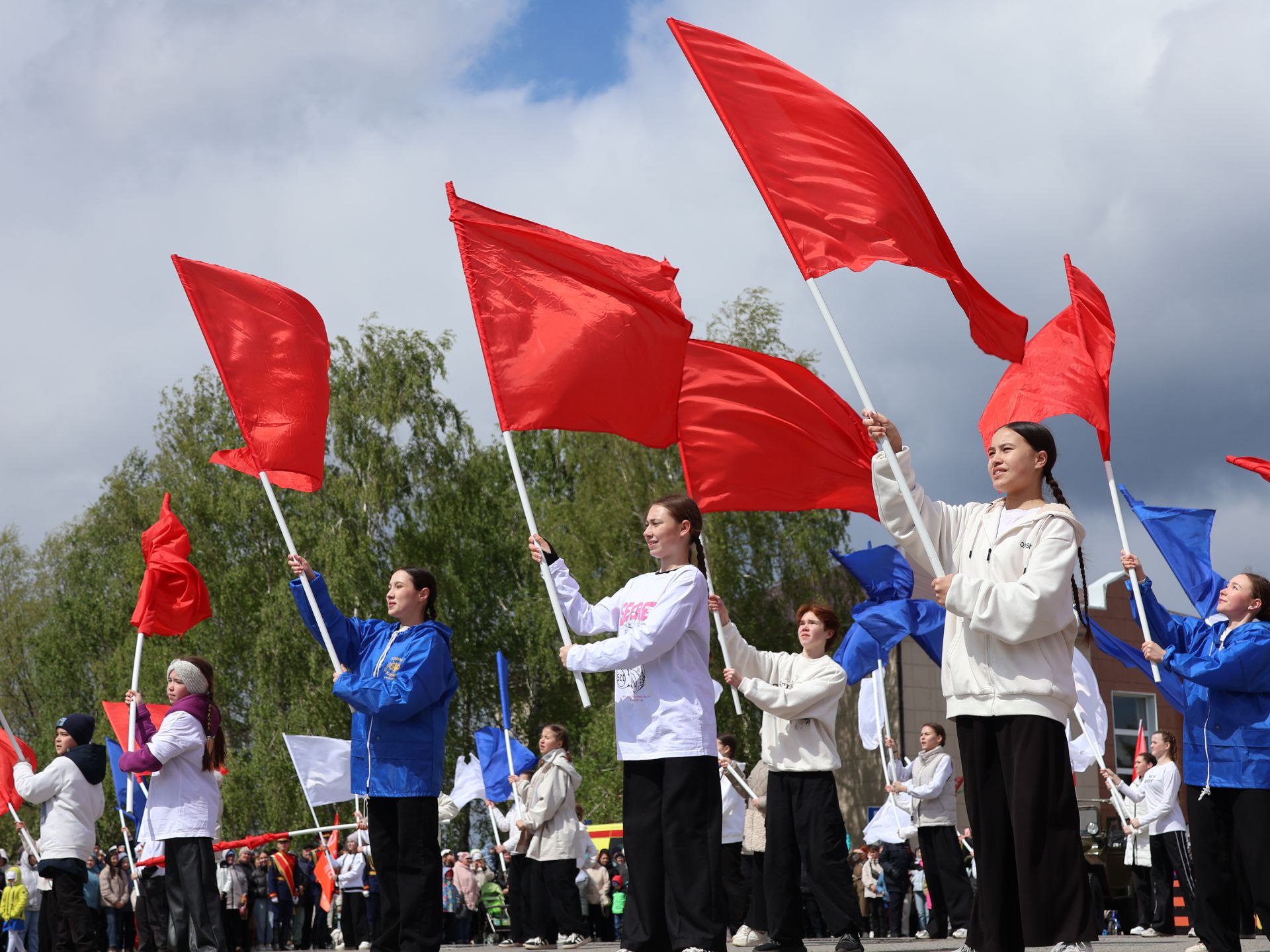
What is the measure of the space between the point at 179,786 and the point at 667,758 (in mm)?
4225

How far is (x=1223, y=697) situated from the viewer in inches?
340

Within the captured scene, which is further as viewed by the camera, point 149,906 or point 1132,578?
point 149,906

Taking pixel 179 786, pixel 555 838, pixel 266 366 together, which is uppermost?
pixel 266 366

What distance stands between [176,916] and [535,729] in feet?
94.8

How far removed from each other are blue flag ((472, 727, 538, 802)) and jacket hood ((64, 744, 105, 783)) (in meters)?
6.79

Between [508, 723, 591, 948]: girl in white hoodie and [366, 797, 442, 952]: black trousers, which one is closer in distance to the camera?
[366, 797, 442, 952]: black trousers

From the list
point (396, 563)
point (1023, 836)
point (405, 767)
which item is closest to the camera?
point (1023, 836)

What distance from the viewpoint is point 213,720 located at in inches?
399

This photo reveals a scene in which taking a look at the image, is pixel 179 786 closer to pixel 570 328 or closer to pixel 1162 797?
pixel 570 328

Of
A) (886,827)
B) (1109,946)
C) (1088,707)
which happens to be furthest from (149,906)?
(886,827)

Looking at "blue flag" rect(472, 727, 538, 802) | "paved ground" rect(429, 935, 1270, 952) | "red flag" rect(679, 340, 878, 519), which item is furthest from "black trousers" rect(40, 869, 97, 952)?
"blue flag" rect(472, 727, 538, 802)

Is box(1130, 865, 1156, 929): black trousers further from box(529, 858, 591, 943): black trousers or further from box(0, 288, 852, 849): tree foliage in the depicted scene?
box(0, 288, 852, 849): tree foliage

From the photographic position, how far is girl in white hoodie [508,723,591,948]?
1410 centimetres

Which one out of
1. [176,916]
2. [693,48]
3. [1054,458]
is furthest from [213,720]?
[1054,458]
